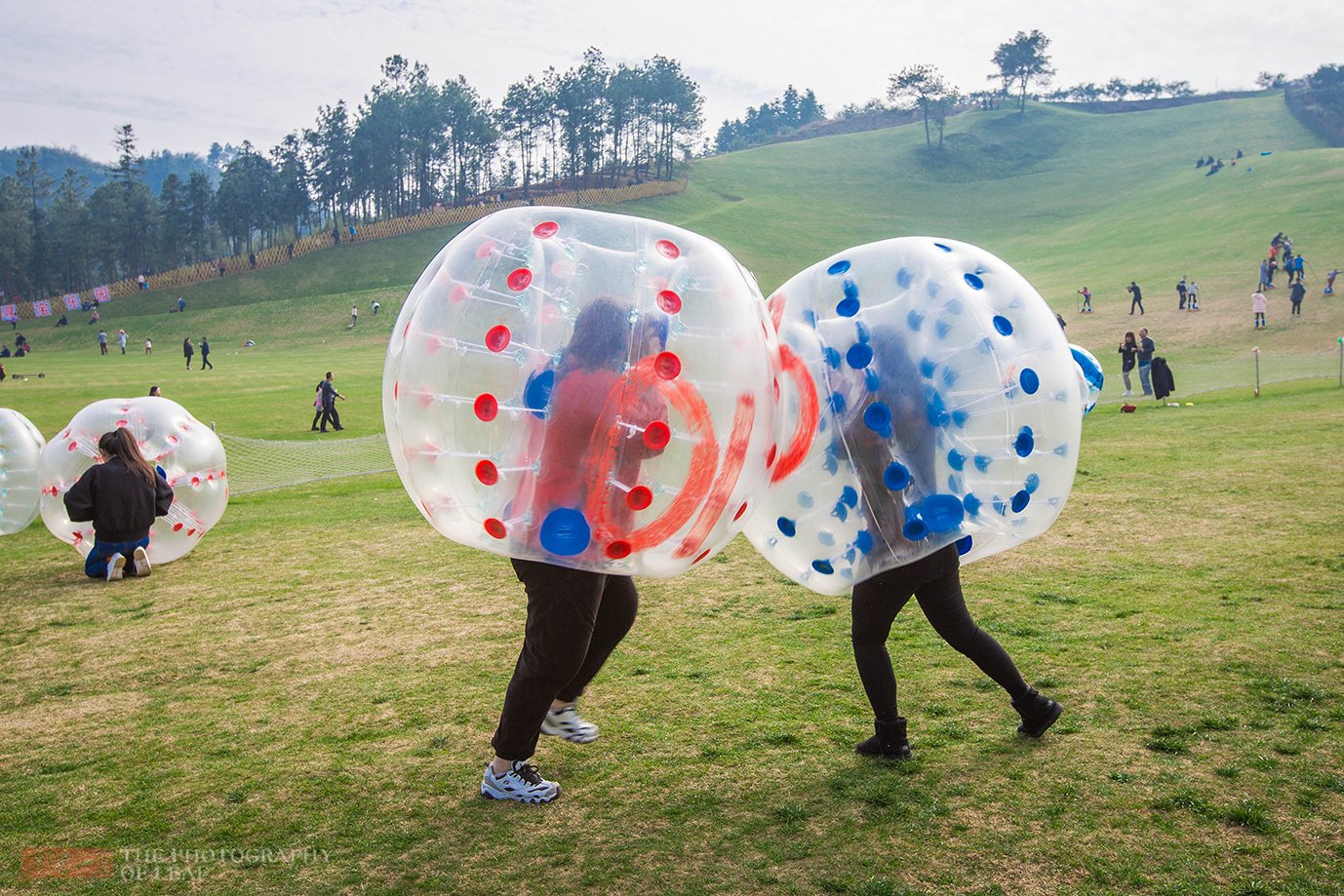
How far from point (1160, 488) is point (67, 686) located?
992 centimetres

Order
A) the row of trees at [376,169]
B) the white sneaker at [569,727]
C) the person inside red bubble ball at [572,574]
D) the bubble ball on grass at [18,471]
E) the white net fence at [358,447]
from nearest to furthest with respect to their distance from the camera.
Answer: the person inside red bubble ball at [572,574]
the white sneaker at [569,727]
the bubble ball on grass at [18,471]
the white net fence at [358,447]
the row of trees at [376,169]

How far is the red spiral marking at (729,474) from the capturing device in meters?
3.22

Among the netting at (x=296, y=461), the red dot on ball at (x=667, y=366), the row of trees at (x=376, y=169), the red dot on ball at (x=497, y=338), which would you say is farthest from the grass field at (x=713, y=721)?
the row of trees at (x=376, y=169)

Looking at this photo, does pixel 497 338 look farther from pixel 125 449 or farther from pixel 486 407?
pixel 125 449

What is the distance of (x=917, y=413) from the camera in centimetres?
361

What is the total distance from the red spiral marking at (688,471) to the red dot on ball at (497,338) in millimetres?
432

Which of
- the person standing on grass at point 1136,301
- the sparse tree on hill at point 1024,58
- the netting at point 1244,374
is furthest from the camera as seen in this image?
the sparse tree on hill at point 1024,58

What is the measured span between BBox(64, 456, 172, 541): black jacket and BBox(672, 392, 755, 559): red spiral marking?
6.67 metres

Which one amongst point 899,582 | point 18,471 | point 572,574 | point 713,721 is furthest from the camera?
point 18,471

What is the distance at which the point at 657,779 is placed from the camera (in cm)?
384

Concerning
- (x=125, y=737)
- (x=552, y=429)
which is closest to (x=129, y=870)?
(x=125, y=737)

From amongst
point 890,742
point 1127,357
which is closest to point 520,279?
point 890,742

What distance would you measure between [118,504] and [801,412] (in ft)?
22.9

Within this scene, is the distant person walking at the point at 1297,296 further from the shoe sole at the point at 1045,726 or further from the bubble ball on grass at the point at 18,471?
the bubble ball on grass at the point at 18,471
